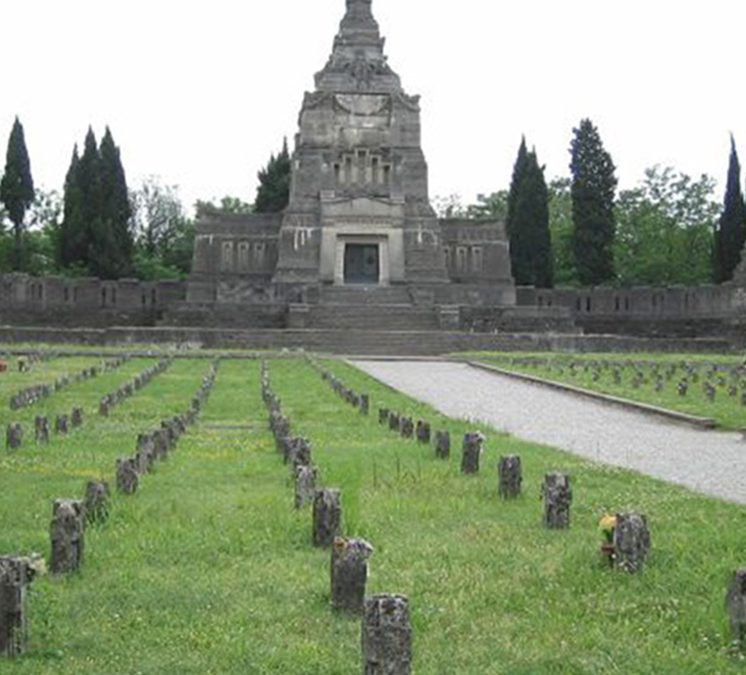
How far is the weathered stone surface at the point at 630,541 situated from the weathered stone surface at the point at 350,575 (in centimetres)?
200

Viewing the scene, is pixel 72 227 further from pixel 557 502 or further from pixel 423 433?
pixel 557 502

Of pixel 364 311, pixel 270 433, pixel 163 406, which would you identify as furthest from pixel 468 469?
pixel 364 311

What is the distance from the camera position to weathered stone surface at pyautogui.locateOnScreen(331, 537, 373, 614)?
23.6 ft

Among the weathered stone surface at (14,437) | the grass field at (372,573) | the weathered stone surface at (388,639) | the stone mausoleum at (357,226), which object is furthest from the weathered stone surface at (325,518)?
the stone mausoleum at (357,226)

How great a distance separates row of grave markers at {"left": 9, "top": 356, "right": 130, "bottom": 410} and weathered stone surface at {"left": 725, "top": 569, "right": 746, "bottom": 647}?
16844mm

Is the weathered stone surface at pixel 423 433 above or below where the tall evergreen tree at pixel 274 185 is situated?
below

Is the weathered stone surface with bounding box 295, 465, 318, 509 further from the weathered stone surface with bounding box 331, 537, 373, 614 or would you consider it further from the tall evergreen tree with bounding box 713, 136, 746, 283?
the tall evergreen tree with bounding box 713, 136, 746, 283

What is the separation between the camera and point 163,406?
73.3 feet

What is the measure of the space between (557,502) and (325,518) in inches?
79.5

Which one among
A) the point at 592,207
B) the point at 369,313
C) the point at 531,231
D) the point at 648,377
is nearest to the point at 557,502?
the point at 648,377

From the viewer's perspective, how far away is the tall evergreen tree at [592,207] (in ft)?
257

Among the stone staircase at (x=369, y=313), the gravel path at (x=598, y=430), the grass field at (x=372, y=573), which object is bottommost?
the gravel path at (x=598, y=430)

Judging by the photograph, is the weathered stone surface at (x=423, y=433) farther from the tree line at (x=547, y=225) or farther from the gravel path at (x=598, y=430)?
the tree line at (x=547, y=225)

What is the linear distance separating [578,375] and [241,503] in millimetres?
24370
